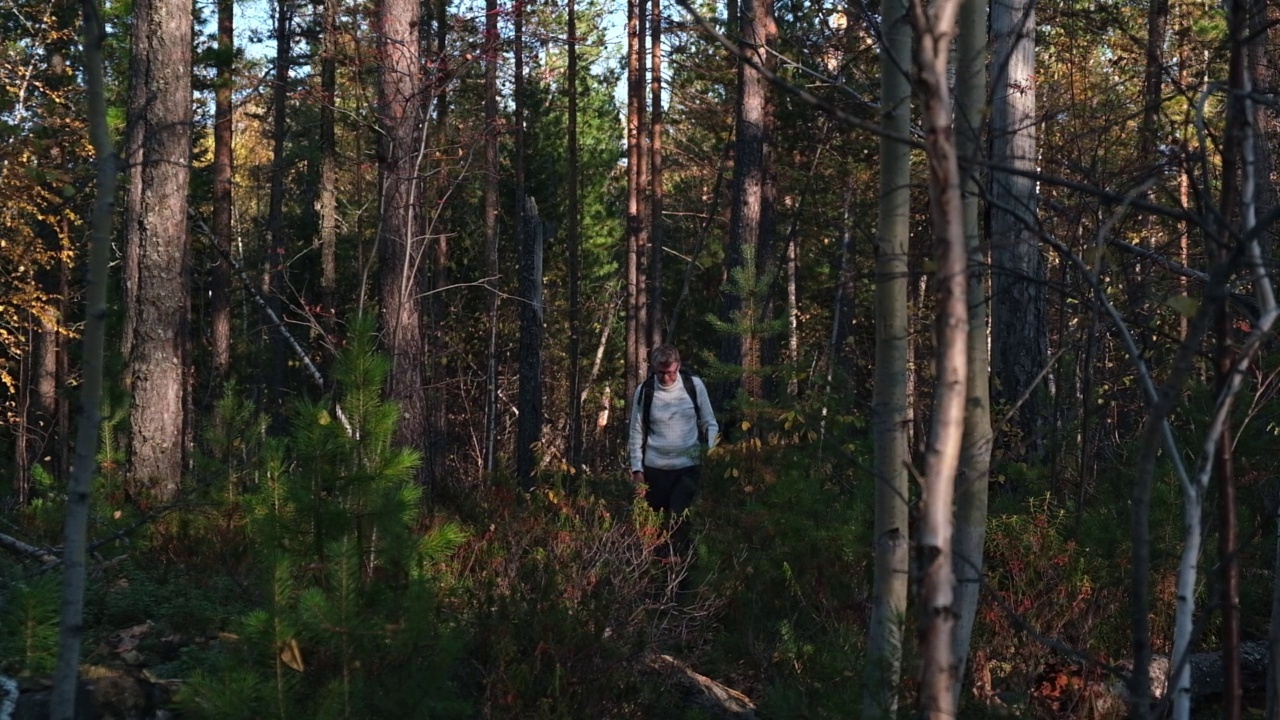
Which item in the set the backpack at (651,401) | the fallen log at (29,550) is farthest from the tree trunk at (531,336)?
the fallen log at (29,550)

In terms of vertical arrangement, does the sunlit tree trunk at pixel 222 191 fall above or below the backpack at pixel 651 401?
above

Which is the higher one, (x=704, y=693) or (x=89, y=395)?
(x=89, y=395)

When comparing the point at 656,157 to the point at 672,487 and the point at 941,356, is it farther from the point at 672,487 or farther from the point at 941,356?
the point at 941,356

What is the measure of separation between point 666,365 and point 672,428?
45 cm

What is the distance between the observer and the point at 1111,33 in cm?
1559

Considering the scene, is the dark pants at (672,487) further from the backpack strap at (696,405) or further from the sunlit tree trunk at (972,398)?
the sunlit tree trunk at (972,398)

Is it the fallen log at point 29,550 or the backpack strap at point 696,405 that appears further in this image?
the backpack strap at point 696,405

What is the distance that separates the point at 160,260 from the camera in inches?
360

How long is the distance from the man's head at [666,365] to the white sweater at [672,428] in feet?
0.11

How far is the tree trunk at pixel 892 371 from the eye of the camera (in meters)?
3.27

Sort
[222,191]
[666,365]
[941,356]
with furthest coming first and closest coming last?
[222,191]
[666,365]
[941,356]

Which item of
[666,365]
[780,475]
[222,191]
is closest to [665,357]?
[666,365]

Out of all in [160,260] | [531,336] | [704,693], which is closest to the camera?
[704,693]

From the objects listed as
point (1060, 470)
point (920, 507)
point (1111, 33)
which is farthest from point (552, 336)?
point (920, 507)
